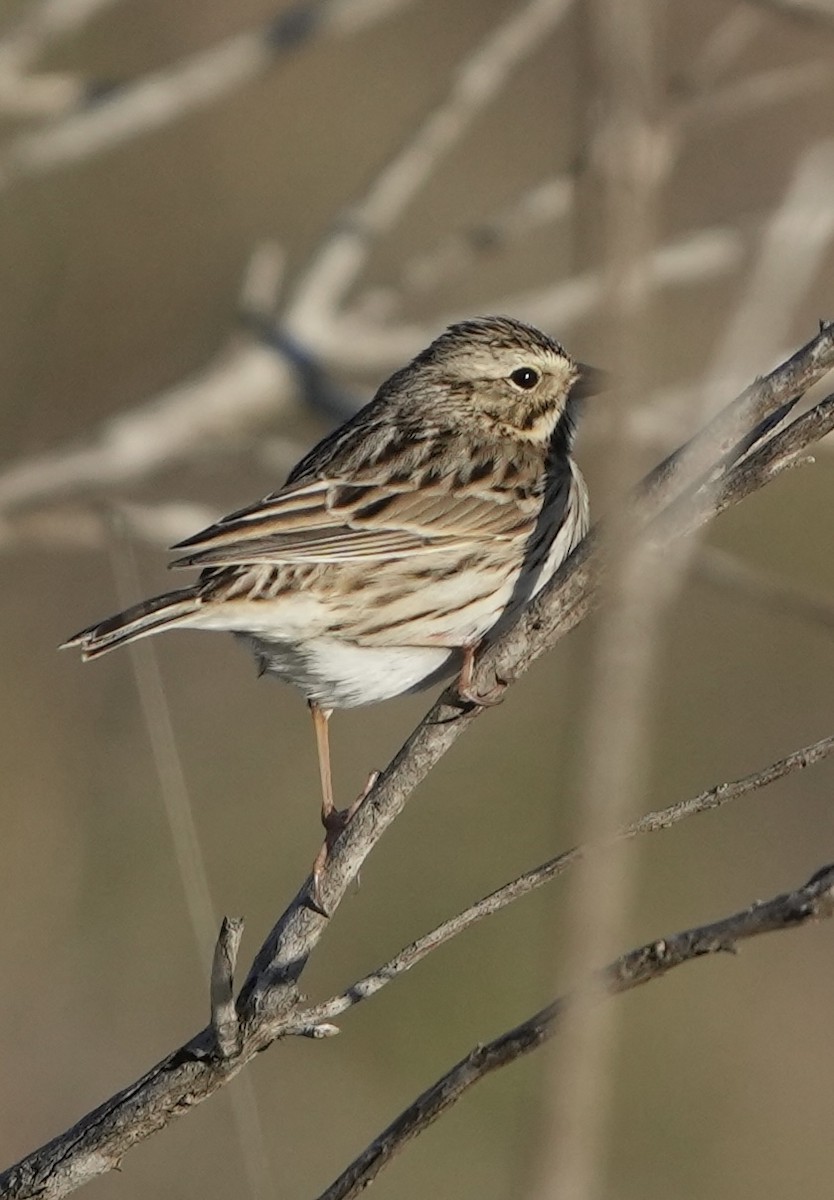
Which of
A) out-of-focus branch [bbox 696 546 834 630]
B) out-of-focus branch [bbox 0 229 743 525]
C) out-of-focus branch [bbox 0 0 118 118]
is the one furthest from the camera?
out-of-focus branch [bbox 0 229 743 525]

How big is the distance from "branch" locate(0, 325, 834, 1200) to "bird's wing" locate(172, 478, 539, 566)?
1.37 meters

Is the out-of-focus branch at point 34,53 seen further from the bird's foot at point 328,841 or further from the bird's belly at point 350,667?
the bird's foot at point 328,841

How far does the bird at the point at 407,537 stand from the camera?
4535mm

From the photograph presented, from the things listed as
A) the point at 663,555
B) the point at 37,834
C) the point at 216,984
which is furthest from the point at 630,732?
the point at 37,834

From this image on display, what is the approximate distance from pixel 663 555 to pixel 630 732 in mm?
809

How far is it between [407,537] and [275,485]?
4891 mm

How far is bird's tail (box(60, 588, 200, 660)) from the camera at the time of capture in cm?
407

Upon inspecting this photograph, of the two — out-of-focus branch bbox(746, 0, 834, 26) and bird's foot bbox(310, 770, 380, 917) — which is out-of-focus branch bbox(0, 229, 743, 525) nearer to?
out-of-focus branch bbox(746, 0, 834, 26)

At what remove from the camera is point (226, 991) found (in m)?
2.68

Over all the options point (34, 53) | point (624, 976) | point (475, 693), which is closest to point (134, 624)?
point (475, 693)

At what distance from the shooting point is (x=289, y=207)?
1195cm

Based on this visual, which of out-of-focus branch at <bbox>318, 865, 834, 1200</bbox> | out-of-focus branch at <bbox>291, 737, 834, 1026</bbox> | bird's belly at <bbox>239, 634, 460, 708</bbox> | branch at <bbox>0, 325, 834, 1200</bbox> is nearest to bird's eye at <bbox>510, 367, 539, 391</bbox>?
bird's belly at <bbox>239, 634, 460, 708</bbox>

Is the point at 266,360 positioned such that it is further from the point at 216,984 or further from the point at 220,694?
the point at 220,694

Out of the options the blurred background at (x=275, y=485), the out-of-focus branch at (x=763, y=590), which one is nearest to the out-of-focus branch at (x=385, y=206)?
the blurred background at (x=275, y=485)
